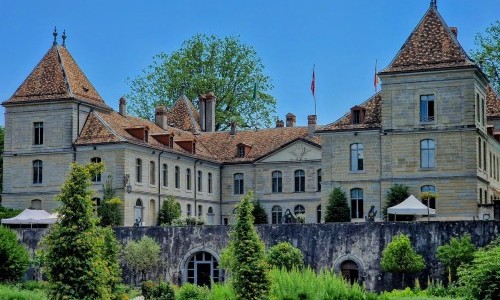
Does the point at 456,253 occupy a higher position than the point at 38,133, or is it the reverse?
the point at 38,133

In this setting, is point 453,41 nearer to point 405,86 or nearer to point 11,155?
point 405,86

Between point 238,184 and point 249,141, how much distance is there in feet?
11.1

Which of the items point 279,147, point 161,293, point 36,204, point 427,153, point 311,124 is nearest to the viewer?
point 161,293

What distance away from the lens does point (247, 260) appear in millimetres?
38938

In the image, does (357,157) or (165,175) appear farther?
(165,175)

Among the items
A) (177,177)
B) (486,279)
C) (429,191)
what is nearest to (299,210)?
(177,177)

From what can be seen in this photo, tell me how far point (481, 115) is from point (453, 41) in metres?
4.68

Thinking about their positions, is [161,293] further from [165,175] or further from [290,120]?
[290,120]

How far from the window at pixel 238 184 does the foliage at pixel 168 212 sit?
301 inches

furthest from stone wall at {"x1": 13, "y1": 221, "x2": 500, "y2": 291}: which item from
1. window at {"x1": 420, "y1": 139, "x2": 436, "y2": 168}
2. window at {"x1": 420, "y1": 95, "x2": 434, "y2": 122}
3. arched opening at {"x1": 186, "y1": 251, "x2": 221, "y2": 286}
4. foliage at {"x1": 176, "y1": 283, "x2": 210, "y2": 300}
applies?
window at {"x1": 420, "y1": 95, "x2": 434, "y2": 122}

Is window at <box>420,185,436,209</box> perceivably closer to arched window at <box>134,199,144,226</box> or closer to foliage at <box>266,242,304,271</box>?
foliage at <box>266,242,304,271</box>

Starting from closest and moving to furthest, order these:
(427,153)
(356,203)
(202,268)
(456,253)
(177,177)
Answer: (456,253) < (202,268) < (427,153) < (356,203) < (177,177)

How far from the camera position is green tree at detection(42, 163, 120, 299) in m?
37.0

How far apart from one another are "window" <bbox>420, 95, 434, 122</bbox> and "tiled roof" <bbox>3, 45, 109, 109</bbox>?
68.8 feet
